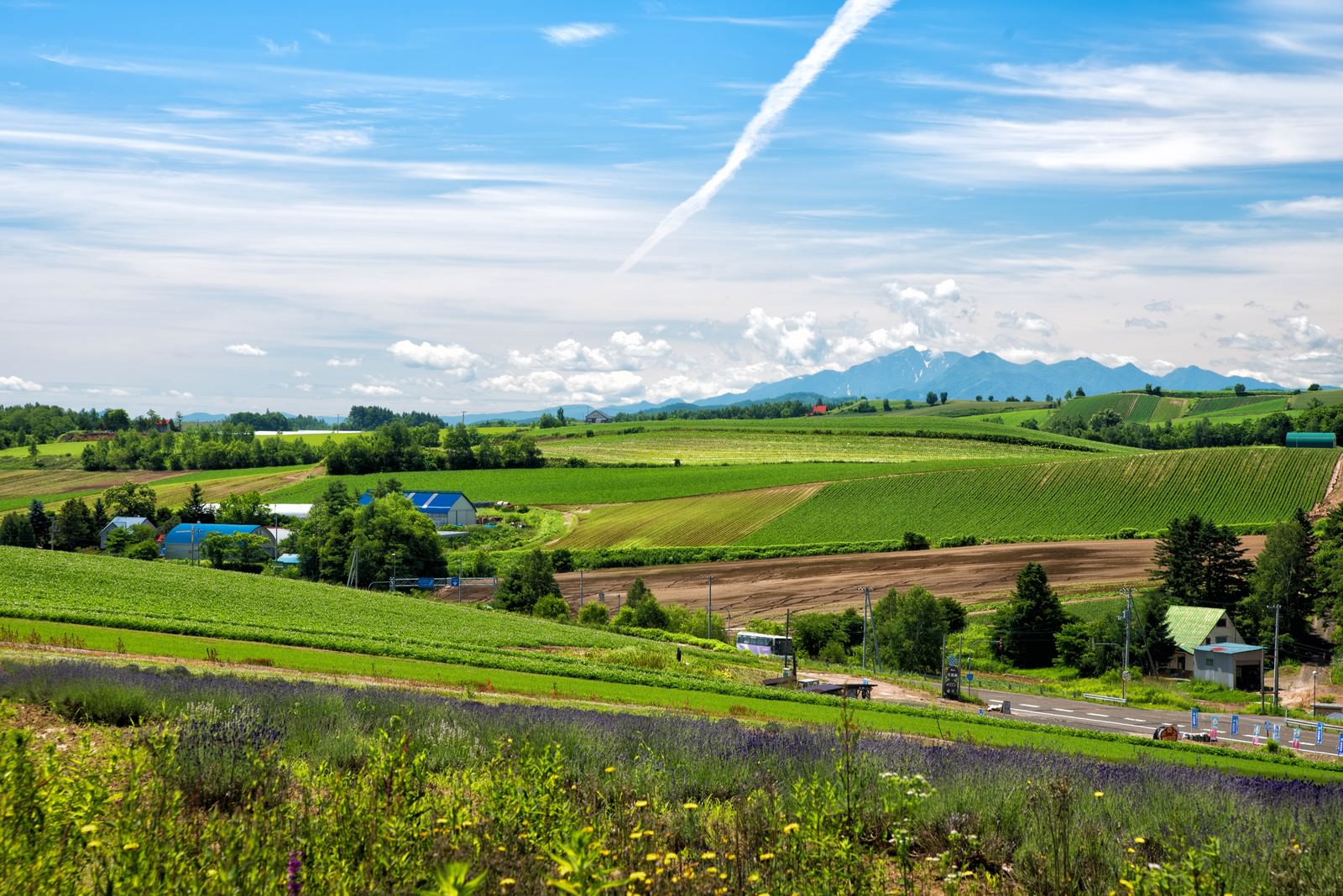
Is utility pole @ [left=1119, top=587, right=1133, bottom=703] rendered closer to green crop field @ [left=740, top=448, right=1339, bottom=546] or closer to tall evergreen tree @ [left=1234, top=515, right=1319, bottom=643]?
tall evergreen tree @ [left=1234, top=515, right=1319, bottom=643]

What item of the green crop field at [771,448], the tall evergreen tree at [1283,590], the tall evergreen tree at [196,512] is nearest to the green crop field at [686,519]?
the green crop field at [771,448]

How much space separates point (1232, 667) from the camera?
63094 millimetres

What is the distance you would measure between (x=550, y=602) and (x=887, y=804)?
60001 mm

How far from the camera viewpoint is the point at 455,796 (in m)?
7.27

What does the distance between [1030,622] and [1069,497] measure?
42235 millimetres

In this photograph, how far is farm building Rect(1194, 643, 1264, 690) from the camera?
63.2 meters

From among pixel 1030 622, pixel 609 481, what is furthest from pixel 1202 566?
pixel 609 481

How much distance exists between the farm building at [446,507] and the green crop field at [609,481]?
6.70 meters

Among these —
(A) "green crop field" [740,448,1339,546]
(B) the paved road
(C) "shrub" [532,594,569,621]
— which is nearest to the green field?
(A) "green crop field" [740,448,1339,546]

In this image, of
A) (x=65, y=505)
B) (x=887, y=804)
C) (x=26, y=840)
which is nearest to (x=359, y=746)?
(x=26, y=840)

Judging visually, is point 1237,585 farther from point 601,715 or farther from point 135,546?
point 135,546

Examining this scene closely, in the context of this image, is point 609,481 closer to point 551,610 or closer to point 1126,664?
point 551,610

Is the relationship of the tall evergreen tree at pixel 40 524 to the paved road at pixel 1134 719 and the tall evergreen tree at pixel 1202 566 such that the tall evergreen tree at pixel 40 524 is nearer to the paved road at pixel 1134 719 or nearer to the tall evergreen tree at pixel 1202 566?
the paved road at pixel 1134 719

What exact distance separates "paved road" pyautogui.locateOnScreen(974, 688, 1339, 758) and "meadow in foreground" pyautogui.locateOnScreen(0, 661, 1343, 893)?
94.9 ft
